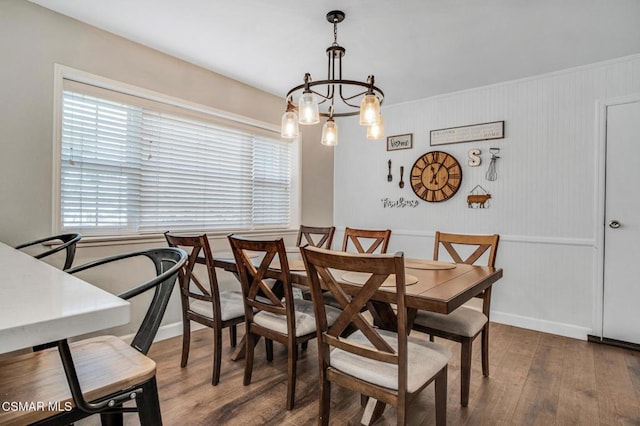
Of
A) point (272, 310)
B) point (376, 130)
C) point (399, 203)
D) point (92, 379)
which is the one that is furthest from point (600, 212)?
point (92, 379)

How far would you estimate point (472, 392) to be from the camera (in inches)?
80.8

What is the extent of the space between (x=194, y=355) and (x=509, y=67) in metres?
3.63

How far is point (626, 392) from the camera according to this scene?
208 cm

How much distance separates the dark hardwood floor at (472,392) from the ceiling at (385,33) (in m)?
2.43

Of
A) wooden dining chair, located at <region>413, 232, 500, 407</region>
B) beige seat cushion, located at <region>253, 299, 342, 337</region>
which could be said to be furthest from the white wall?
beige seat cushion, located at <region>253, 299, 342, 337</region>

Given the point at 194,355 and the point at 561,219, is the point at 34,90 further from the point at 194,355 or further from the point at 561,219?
the point at 561,219

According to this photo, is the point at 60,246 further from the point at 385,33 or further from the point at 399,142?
the point at 399,142

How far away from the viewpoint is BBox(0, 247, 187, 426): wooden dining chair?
751 millimetres

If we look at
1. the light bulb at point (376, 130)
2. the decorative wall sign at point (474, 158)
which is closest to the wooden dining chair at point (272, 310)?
the light bulb at point (376, 130)

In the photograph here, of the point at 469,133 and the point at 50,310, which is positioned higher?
the point at 469,133

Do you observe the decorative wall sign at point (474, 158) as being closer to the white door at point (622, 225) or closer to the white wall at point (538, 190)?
the white wall at point (538, 190)

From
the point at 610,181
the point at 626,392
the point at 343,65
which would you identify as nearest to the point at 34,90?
the point at 343,65

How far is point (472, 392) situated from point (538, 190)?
2.11 m

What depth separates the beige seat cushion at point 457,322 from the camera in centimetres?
189
